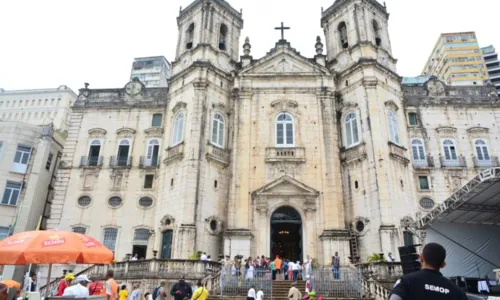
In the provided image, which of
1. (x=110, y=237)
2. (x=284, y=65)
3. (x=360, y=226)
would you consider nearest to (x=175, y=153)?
(x=110, y=237)

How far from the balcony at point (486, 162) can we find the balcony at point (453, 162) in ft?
2.81

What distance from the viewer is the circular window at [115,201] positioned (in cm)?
2805

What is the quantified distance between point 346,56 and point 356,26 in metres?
2.50

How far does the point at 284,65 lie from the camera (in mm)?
29188

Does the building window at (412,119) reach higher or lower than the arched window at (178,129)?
higher

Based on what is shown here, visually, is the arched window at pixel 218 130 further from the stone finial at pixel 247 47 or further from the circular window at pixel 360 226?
the circular window at pixel 360 226

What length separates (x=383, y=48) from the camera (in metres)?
29.3

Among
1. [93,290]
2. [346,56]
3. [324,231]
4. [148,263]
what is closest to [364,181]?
[324,231]

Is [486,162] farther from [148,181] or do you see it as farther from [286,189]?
[148,181]

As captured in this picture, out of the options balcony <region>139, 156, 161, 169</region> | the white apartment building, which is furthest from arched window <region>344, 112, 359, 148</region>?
the white apartment building

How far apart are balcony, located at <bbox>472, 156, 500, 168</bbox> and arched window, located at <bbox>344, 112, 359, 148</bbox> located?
10.7 meters

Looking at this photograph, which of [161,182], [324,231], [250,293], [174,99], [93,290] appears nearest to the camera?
[93,290]

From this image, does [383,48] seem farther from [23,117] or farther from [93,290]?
[23,117]

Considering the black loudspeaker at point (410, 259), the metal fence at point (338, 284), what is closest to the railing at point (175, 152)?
the metal fence at point (338, 284)
